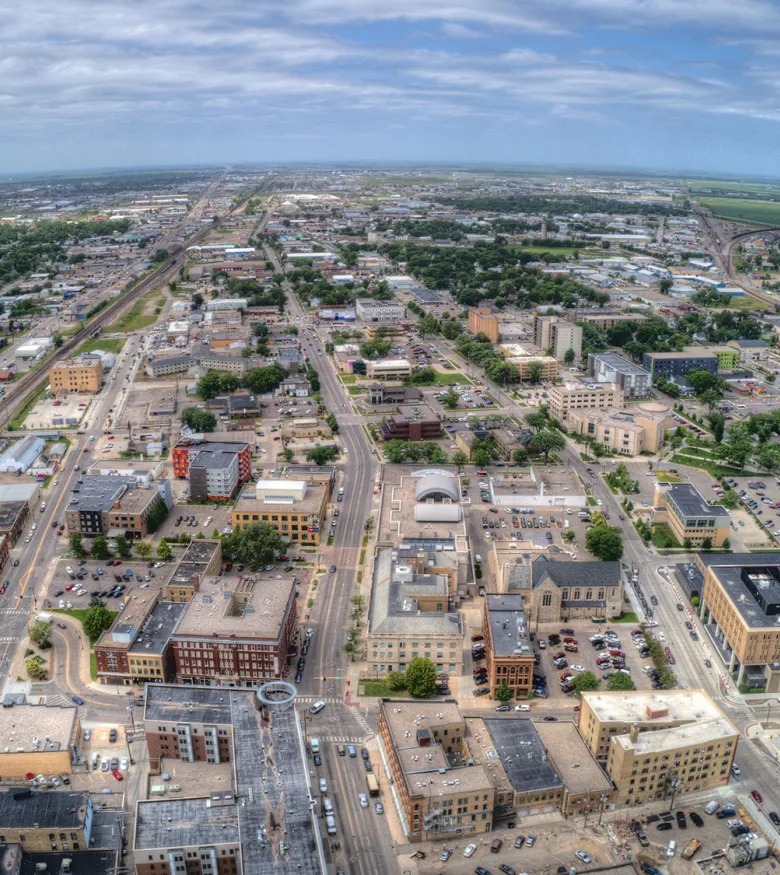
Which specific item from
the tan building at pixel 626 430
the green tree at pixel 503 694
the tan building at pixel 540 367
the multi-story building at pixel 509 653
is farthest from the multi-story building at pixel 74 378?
the green tree at pixel 503 694

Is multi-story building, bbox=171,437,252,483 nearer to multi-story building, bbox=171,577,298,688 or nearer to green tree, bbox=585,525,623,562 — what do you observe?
multi-story building, bbox=171,577,298,688

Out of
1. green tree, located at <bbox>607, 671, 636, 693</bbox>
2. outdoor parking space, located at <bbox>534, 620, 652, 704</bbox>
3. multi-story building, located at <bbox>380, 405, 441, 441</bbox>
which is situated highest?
multi-story building, located at <bbox>380, 405, 441, 441</bbox>

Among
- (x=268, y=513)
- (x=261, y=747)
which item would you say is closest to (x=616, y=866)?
(x=261, y=747)

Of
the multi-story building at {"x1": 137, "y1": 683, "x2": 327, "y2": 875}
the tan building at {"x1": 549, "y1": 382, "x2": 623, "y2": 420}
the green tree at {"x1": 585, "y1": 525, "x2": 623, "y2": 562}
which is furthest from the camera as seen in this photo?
the tan building at {"x1": 549, "y1": 382, "x2": 623, "y2": 420}

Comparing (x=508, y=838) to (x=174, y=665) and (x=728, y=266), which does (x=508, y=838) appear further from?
(x=728, y=266)

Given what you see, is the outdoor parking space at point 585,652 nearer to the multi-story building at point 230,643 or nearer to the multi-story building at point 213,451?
the multi-story building at point 230,643

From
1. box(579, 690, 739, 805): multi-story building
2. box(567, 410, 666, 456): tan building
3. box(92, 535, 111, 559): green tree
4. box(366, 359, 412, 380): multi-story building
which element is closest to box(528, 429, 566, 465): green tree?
box(567, 410, 666, 456): tan building

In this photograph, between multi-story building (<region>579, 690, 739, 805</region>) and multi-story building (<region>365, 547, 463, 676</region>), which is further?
multi-story building (<region>365, 547, 463, 676</region>)

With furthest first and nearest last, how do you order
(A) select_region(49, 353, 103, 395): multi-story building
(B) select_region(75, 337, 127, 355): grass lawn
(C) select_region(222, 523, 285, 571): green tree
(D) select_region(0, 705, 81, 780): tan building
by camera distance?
(B) select_region(75, 337, 127, 355): grass lawn < (A) select_region(49, 353, 103, 395): multi-story building < (C) select_region(222, 523, 285, 571): green tree < (D) select_region(0, 705, 81, 780): tan building
